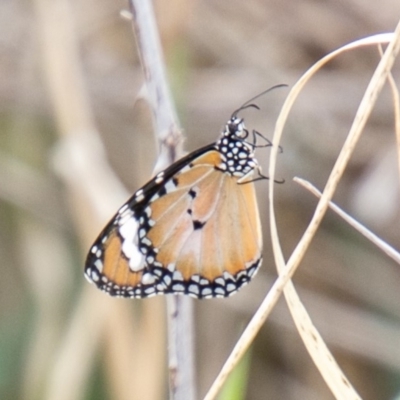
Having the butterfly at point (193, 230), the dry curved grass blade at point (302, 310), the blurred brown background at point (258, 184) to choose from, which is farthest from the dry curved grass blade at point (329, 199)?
the blurred brown background at point (258, 184)

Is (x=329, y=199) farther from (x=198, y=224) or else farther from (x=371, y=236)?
(x=198, y=224)

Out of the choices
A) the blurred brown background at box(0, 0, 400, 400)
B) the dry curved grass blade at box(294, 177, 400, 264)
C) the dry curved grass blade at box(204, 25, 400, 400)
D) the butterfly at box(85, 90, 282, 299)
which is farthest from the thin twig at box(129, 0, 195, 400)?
the blurred brown background at box(0, 0, 400, 400)

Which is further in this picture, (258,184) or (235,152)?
(258,184)

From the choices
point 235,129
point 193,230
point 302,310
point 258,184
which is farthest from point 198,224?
point 258,184

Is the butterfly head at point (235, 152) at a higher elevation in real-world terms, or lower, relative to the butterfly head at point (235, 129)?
lower

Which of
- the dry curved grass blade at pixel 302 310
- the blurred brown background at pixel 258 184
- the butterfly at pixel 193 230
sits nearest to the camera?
the dry curved grass blade at pixel 302 310

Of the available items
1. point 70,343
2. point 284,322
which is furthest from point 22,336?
point 284,322

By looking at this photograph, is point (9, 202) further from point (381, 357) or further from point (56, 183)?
point (381, 357)

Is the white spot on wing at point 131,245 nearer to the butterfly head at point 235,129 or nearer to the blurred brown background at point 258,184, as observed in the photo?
the butterfly head at point 235,129
